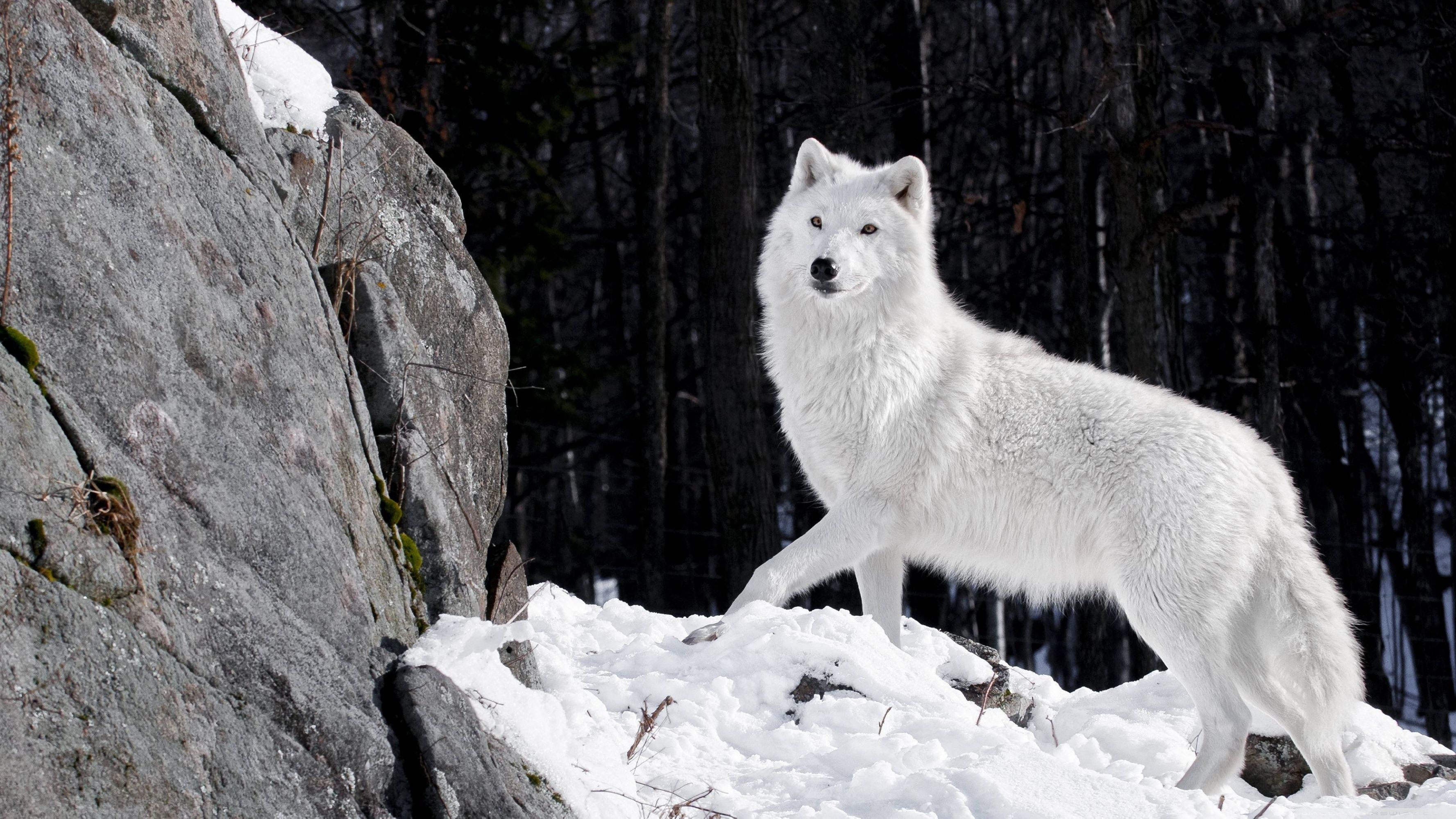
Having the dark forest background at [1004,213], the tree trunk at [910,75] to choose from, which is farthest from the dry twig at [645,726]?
the tree trunk at [910,75]

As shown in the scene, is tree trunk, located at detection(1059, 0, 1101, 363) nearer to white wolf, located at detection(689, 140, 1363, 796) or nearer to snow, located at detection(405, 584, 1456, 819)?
white wolf, located at detection(689, 140, 1363, 796)

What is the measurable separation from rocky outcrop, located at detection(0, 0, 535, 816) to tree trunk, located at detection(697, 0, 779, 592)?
22.4 ft

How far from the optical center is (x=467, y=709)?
308 centimetres

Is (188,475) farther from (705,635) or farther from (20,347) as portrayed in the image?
(705,635)

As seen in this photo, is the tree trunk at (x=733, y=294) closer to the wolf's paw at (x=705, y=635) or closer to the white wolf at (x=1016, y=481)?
the white wolf at (x=1016, y=481)

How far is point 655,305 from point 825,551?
9.46 m

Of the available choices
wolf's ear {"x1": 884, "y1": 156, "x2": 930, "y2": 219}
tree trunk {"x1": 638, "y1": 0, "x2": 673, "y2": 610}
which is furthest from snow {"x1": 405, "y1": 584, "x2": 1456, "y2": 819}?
tree trunk {"x1": 638, "y1": 0, "x2": 673, "y2": 610}


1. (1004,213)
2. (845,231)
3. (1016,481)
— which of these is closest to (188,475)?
(845,231)

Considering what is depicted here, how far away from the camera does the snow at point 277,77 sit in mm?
4621

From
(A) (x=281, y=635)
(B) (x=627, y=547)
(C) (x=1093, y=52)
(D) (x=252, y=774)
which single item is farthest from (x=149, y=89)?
(B) (x=627, y=547)

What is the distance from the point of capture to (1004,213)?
16797 mm

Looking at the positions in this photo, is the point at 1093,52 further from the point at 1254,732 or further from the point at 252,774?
the point at 252,774

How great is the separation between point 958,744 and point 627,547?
1548cm

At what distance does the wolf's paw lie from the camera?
191 inches
